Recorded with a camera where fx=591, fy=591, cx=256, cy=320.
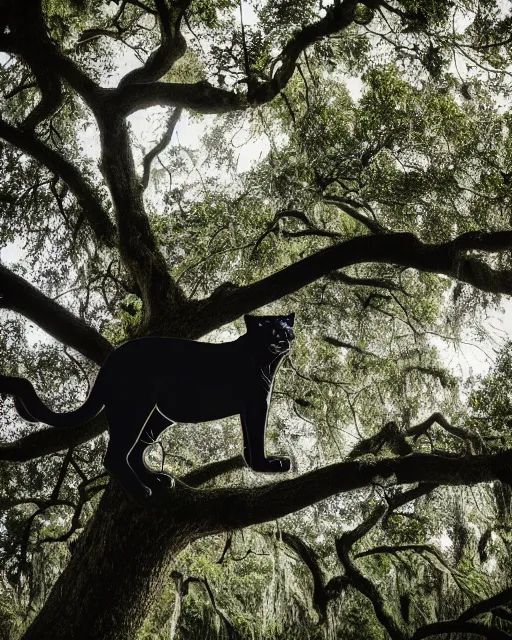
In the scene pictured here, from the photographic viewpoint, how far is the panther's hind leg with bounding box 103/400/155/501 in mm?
2887

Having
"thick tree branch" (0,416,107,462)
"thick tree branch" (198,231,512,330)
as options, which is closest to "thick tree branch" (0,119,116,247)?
"thick tree branch" (198,231,512,330)

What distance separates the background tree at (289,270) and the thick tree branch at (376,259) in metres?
0.02

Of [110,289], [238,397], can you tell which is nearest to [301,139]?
[110,289]

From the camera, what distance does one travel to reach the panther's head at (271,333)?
3053mm

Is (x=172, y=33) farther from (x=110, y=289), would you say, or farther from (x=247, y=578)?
(x=247, y=578)

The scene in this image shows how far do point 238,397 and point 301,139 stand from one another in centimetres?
404

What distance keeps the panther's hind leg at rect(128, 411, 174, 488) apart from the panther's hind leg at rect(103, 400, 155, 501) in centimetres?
8

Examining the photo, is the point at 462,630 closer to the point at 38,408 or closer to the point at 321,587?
the point at 321,587

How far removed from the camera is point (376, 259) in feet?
14.8

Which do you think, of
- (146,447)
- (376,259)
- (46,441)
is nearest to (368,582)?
(146,447)

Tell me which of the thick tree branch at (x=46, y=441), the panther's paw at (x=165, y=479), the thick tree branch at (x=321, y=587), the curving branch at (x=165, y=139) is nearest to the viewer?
the panther's paw at (x=165, y=479)

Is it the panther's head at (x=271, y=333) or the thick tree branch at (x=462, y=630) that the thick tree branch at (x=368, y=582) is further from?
the panther's head at (x=271, y=333)

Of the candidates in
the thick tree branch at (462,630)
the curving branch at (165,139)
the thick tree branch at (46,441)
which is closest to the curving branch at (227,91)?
the curving branch at (165,139)

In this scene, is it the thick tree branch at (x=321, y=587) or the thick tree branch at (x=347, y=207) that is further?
the thick tree branch at (x=347, y=207)
